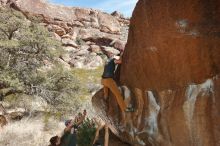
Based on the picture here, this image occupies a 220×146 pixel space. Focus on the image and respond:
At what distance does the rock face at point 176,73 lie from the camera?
8.73m

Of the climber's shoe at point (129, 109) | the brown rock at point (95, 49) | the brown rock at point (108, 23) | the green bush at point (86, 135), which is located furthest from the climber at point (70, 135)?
the brown rock at point (108, 23)

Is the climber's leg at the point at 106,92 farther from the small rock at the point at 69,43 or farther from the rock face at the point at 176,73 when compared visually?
the small rock at the point at 69,43

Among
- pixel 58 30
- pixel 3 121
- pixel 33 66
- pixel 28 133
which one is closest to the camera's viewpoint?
pixel 28 133

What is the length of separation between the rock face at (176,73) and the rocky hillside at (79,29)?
41.2 meters

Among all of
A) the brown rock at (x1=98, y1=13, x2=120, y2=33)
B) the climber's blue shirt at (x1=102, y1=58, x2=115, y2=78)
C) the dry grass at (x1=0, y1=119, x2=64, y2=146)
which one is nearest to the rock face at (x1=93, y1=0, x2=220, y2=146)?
the climber's blue shirt at (x1=102, y1=58, x2=115, y2=78)

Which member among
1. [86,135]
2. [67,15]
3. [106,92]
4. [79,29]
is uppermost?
[67,15]

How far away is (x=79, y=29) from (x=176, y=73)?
56941 millimetres

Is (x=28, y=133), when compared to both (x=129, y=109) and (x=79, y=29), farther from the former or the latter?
(x=79, y=29)

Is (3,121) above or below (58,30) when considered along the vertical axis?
below

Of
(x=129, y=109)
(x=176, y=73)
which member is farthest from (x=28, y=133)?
(x=176, y=73)

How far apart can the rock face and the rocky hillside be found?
1620 inches

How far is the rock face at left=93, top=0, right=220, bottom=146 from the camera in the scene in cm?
873

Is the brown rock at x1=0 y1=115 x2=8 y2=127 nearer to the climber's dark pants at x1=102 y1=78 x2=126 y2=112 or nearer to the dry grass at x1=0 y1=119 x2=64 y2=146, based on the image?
the dry grass at x1=0 y1=119 x2=64 y2=146

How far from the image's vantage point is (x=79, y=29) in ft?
215
